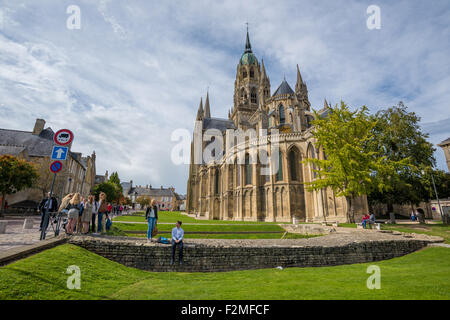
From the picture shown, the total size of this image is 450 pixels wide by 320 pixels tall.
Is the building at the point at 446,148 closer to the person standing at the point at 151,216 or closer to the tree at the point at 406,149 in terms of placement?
the tree at the point at 406,149

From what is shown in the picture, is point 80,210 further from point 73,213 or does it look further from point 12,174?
point 12,174

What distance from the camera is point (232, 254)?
31.5 feet

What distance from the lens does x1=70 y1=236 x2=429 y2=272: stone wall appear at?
341 inches

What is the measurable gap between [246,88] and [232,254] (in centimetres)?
6147

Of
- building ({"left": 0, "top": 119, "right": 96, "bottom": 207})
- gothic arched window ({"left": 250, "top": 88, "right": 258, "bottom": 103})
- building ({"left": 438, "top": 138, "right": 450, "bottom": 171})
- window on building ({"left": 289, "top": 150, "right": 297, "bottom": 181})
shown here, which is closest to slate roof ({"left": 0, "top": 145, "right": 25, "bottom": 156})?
building ({"left": 0, "top": 119, "right": 96, "bottom": 207})

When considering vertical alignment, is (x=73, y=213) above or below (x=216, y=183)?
below

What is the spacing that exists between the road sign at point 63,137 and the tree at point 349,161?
18911 millimetres

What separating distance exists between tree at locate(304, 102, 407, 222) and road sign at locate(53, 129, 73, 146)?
18.9 metres

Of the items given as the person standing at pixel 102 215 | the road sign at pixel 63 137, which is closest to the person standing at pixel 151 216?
the person standing at pixel 102 215

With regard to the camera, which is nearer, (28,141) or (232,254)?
(232,254)

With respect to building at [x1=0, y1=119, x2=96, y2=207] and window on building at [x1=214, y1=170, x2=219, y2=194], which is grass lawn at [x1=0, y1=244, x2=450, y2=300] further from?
window on building at [x1=214, y1=170, x2=219, y2=194]

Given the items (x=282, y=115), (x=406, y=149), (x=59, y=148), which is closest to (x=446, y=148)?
(x=406, y=149)

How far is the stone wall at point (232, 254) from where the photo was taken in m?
8.66
